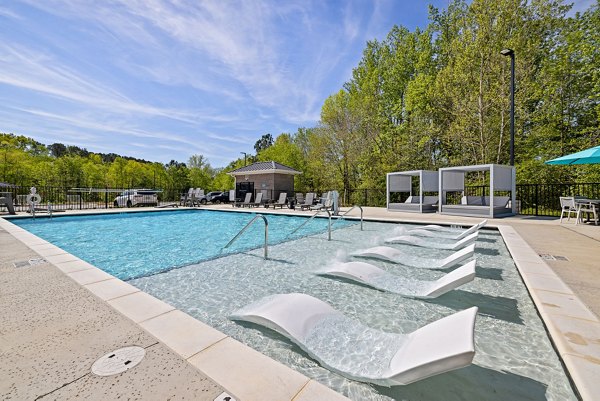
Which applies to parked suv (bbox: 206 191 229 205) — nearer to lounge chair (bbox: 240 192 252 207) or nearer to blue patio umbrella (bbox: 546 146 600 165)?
lounge chair (bbox: 240 192 252 207)

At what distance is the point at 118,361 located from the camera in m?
1.71

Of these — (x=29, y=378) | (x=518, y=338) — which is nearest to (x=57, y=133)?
(x=29, y=378)

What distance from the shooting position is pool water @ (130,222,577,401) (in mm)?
1809

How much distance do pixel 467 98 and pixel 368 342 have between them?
16.6 metres

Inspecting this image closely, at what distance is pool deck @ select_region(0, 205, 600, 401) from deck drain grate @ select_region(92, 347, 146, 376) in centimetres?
5

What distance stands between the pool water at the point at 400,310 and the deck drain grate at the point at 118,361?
898mm

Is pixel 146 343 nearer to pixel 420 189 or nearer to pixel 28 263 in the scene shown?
pixel 28 263

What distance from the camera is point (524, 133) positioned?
14.8 metres

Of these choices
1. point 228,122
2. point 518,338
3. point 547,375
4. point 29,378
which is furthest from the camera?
point 228,122

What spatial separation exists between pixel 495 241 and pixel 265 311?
6618 mm

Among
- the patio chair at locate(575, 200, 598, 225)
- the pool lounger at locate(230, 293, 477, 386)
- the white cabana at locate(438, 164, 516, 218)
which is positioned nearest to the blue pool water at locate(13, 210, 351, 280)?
the pool lounger at locate(230, 293, 477, 386)

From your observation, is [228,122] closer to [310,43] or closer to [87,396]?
[310,43]

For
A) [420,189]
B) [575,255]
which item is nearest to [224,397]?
[575,255]

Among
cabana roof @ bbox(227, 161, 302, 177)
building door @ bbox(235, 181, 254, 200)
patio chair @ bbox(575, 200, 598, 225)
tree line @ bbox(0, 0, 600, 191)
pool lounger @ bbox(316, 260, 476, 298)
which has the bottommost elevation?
pool lounger @ bbox(316, 260, 476, 298)
